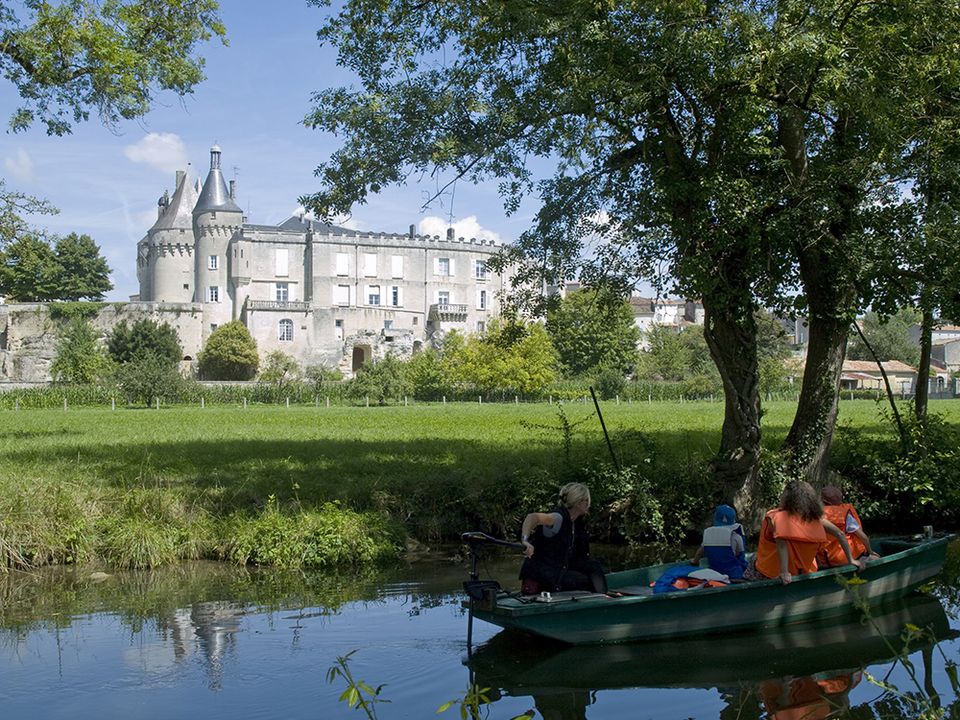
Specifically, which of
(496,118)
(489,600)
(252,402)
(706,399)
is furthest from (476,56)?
(706,399)

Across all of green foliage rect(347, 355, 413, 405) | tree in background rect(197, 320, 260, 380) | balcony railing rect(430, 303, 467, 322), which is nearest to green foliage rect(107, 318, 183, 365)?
tree in background rect(197, 320, 260, 380)

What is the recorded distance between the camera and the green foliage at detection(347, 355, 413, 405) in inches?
2297

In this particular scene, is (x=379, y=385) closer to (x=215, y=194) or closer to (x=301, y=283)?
(x=301, y=283)

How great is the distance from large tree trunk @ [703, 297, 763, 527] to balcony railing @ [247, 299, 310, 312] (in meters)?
74.0

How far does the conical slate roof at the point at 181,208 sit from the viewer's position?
312 ft

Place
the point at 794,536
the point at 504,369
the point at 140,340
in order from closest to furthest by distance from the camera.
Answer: the point at 794,536
the point at 504,369
the point at 140,340

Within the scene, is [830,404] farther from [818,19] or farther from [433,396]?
[433,396]

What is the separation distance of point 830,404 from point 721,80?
508 centimetres

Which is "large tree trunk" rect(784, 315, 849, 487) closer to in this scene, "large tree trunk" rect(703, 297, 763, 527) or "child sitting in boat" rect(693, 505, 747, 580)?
"large tree trunk" rect(703, 297, 763, 527)

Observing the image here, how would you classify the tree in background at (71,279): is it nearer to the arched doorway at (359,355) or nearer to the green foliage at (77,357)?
the green foliage at (77,357)

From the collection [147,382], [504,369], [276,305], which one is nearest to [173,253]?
[276,305]

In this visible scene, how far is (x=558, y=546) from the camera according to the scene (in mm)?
9602

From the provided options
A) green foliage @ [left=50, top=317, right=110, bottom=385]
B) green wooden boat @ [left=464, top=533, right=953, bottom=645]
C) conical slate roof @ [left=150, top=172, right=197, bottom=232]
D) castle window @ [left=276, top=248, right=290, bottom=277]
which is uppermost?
conical slate roof @ [left=150, top=172, right=197, bottom=232]

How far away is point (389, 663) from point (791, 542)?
411cm
